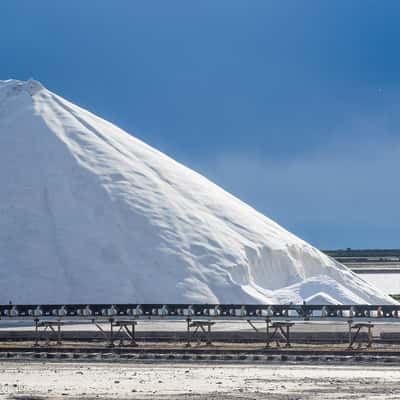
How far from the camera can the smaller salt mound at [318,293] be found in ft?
198

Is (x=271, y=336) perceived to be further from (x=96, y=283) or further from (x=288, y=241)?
(x=288, y=241)

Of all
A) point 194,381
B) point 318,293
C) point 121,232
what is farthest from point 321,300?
point 194,381

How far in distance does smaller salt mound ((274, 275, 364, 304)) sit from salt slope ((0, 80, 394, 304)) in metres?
0.08

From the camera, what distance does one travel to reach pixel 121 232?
63375mm

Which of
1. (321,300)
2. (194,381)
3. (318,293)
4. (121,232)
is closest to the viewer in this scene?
(194,381)

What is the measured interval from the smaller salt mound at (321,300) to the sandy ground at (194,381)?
20.2 meters

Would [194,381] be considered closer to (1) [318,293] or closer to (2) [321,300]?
(2) [321,300]

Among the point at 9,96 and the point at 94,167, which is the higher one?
the point at 9,96

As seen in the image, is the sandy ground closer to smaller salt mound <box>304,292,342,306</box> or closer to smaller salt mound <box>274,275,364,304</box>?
smaller salt mound <box>304,292,342,306</box>

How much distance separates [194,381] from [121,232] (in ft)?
93.5

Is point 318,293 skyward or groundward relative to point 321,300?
skyward

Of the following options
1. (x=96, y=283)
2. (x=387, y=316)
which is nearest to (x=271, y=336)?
(x=387, y=316)

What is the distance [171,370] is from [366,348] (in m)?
8.51

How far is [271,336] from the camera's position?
47.8 meters
